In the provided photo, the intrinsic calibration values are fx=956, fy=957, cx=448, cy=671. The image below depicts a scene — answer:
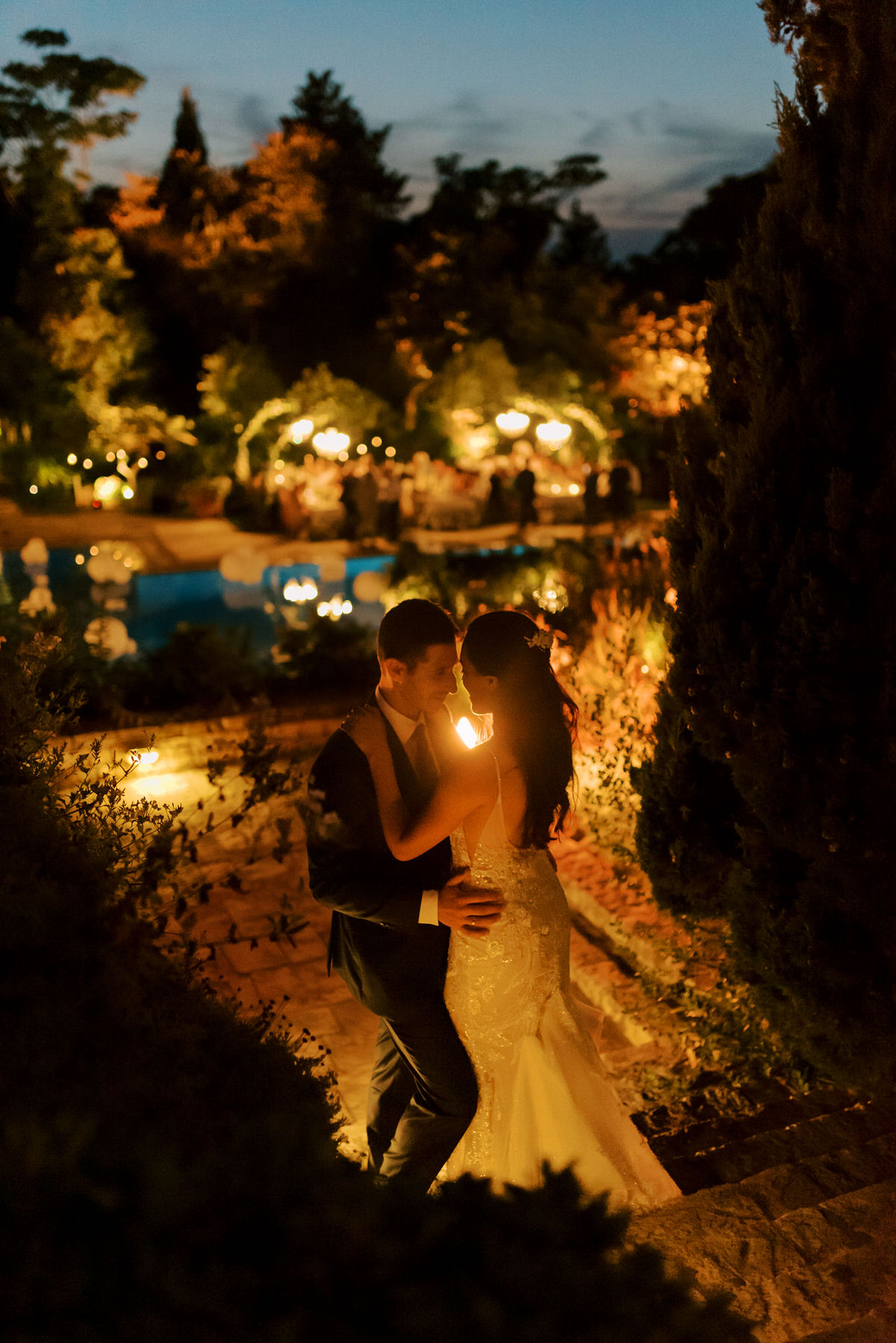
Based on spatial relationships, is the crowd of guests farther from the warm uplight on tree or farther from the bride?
the bride

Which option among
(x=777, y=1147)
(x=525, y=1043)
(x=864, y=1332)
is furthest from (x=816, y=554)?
(x=864, y=1332)

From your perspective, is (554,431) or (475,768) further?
(554,431)

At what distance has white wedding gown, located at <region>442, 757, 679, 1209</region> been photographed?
2.36 metres

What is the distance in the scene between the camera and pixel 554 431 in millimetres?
21688

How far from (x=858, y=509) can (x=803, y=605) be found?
27 cm

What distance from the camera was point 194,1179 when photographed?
107 centimetres

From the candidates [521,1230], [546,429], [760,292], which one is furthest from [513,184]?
[521,1230]

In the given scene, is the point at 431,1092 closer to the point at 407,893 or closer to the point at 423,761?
the point at 407,893

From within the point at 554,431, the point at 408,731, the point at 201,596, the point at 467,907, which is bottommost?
the point at 201,596

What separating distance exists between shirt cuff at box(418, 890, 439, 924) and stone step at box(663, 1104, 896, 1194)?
1101 millimetres

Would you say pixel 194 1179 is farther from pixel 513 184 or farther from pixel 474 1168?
pixel 513 184

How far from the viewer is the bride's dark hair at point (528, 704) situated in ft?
7.25

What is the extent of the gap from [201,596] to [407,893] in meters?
13.0

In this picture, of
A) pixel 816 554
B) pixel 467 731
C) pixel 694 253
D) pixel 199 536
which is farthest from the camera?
pixel 694 253
